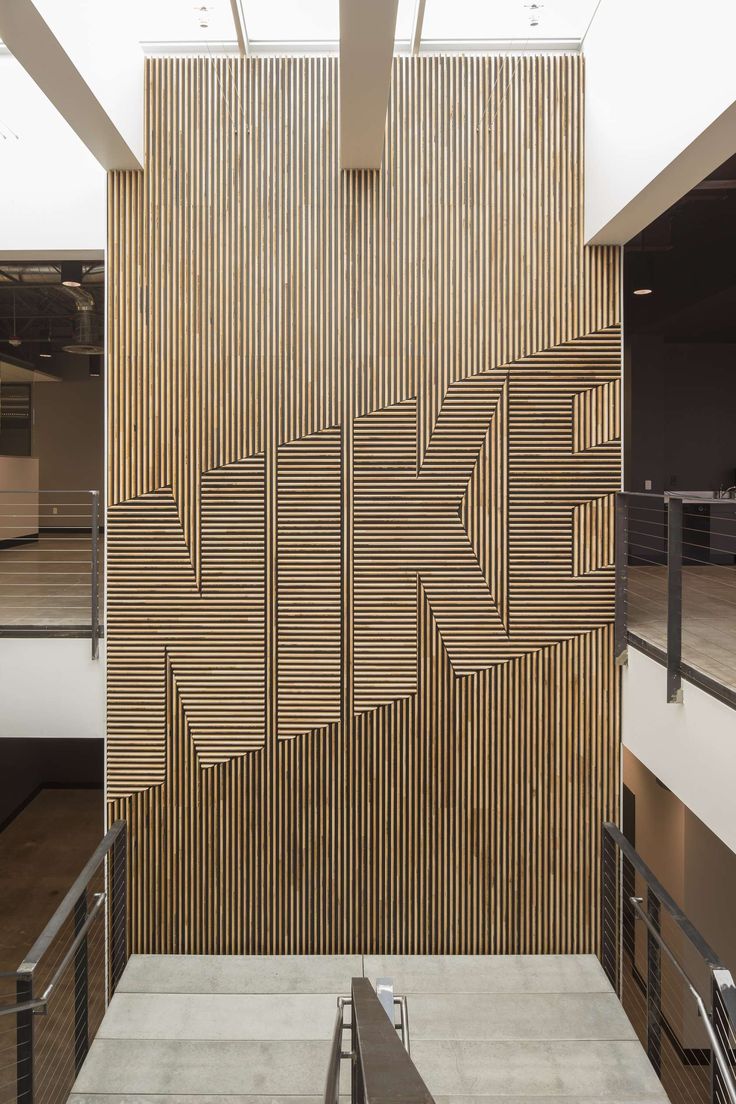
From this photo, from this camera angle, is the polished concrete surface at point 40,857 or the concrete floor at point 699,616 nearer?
the concrete floor at point 699,616

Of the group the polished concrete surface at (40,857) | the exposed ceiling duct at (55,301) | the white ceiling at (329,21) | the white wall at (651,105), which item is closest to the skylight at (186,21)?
the white ceiling at (329,21)

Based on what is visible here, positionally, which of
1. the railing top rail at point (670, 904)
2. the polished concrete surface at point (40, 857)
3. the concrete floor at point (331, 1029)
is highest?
the railing top rail at point (670, 904)

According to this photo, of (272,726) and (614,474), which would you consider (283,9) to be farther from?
(272,726)

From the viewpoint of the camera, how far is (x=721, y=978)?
3.06 metres

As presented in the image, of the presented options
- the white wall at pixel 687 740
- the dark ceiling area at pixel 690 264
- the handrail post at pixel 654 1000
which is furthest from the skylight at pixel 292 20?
the handrail post at pixel 654 1000

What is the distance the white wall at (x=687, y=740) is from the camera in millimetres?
3262

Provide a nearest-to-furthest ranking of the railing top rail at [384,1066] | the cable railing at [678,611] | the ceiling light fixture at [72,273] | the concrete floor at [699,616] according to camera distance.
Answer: the railing top rail at [384,1066]
the cable railing at [678,611]
the concrete floor at [699,616]
the ceiling light fixture at [72,273]

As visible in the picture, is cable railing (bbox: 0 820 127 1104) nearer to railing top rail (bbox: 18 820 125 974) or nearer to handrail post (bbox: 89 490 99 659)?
railing top rail (bbox: 18 820 125 974)

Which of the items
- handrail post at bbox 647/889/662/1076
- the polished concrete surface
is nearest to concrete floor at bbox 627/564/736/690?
handrail post at bbox 647/889/662/1076

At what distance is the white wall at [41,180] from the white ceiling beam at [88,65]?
0.30m

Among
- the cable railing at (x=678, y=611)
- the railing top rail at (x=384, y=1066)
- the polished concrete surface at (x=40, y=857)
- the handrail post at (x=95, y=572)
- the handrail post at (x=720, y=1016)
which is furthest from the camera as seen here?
the polished concrete surface at (x=40, y=857)

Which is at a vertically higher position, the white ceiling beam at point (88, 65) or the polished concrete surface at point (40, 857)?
the white ceiling beam at point (88, 65)

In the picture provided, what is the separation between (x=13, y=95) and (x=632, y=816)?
24.6ft

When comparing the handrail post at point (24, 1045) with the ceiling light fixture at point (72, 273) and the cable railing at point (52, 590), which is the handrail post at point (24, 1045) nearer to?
the cable railing at point (52, 590)
